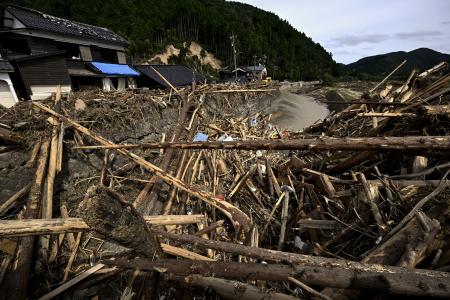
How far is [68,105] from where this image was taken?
6.98 meters

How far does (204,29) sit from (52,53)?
2851 inches

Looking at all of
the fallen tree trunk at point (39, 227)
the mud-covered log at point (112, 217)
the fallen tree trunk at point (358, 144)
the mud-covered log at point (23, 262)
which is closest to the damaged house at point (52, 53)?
the mud-covered log at point (23, 262)

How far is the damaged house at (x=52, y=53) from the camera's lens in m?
17.6

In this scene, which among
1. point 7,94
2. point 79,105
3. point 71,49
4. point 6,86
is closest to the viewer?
point 79,105

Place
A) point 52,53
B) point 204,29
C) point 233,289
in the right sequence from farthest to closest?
point 204,29 < point 52,53 < point 233,289

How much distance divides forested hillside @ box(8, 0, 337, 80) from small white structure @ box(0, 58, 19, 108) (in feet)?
130

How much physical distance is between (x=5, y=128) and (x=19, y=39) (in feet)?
65.4

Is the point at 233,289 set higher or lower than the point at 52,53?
lower

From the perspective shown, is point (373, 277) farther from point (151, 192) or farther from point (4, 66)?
point (4, 66)

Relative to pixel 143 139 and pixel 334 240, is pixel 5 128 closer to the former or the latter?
pixel 143 139

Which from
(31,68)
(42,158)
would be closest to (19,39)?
(31,68)

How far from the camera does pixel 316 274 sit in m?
2.20

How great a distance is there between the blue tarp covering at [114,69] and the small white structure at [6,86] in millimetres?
9486

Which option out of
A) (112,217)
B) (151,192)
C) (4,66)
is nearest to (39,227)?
(112,217)
